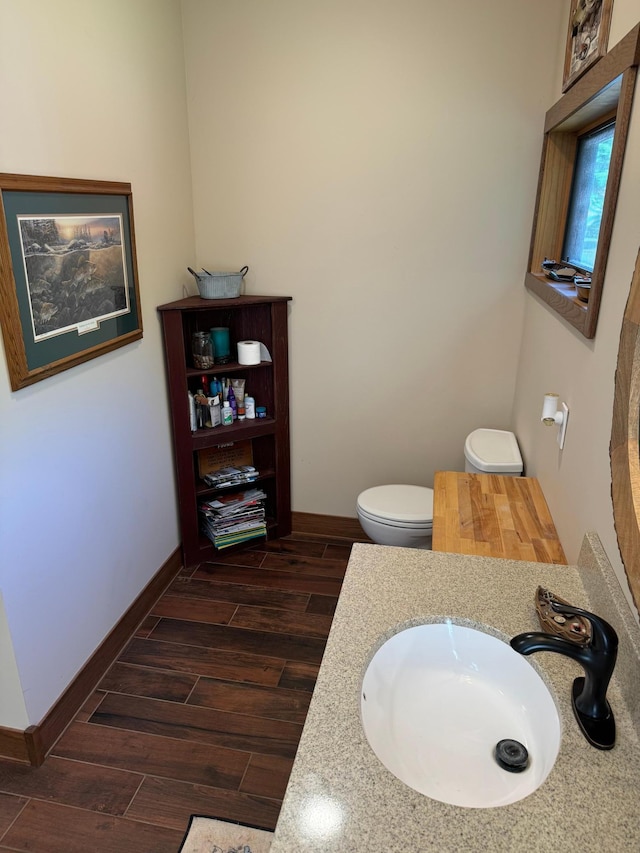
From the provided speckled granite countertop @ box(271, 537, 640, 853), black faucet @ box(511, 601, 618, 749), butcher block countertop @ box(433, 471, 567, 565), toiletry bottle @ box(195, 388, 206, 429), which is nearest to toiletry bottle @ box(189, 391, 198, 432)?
toiletry bottle @ box(195, 388, 206, 429)

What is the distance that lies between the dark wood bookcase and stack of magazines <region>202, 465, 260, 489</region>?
5cm

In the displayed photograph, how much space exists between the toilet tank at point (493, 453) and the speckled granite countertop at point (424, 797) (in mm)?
1098

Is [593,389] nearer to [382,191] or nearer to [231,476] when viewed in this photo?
[382,191]

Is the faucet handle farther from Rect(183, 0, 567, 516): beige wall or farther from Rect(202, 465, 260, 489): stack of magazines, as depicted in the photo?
Rect(202, 465, 260, 489): stack of magazines

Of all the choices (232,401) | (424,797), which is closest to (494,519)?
(424,797)

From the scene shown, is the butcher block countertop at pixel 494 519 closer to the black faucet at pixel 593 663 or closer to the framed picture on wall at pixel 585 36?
the black faucet at pixel 593 663

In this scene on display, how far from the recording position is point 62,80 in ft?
6.10

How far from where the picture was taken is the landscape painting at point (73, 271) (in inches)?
69.4

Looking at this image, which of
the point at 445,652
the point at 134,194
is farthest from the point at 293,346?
the point at 445,652

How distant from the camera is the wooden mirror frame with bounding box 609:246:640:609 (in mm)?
1028

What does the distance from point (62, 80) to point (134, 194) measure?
0.53 metres

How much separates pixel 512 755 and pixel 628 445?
597 mm

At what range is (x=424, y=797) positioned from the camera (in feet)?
2.87

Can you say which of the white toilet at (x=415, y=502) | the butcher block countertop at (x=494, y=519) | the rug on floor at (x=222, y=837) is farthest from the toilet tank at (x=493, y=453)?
the rug on floor at (x=222, y=837)
